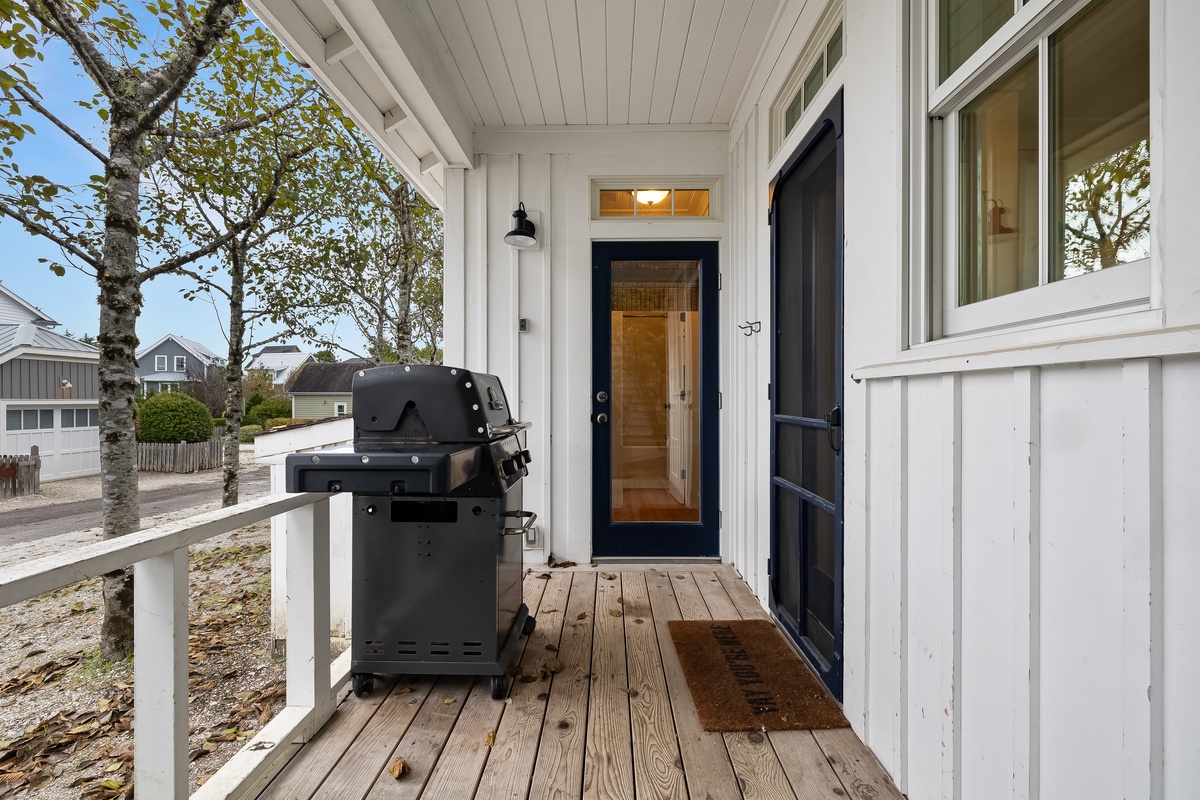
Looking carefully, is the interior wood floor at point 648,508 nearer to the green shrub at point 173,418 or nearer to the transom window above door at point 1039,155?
the transom window above door at point 1039,155

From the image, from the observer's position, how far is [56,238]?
3.50 meters

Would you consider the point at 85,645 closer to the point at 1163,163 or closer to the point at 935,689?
the point at 935,689

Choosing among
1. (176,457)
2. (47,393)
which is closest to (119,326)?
(47,393)

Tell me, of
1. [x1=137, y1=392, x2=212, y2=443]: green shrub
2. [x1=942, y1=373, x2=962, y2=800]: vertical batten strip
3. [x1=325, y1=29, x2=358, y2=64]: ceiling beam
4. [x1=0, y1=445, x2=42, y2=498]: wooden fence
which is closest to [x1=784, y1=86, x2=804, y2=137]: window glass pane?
[x1=942, y1=373, x2=962, y2=800]: vertical batten strip

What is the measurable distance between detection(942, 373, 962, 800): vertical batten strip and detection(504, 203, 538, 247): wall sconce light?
2.71m

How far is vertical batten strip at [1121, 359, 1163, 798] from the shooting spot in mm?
716

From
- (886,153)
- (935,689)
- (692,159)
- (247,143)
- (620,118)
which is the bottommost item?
(935,689)

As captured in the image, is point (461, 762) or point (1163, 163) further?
point (461, 762)

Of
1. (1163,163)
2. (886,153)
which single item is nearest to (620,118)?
(886,153)

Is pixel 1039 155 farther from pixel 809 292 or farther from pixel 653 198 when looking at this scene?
pixel 653 198

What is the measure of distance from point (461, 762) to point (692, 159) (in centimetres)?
361

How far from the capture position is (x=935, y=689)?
124cm

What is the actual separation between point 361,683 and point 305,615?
43 cm

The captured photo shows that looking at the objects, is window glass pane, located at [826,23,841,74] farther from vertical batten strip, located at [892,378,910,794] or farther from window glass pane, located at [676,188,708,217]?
window glass pane, located at [676,188,708,217]
